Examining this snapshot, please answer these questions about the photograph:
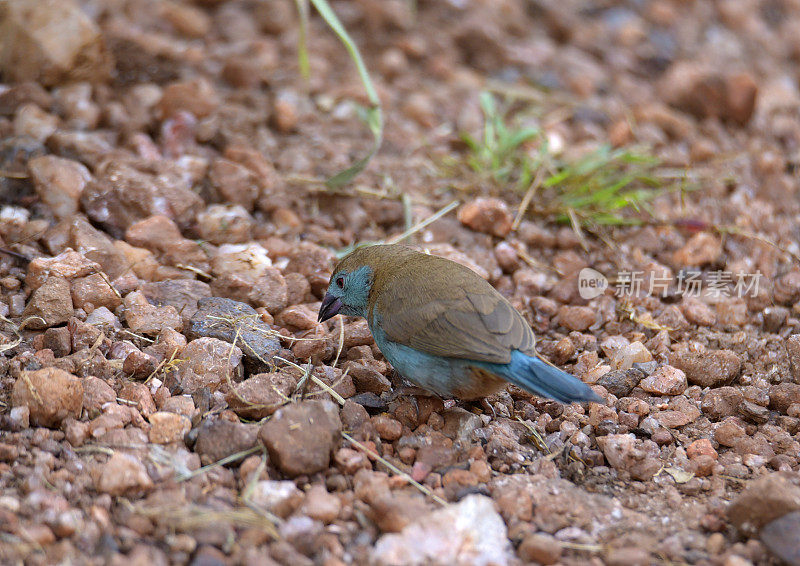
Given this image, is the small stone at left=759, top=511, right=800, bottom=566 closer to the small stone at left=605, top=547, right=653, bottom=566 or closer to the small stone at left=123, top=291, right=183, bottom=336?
the small stone at left=605, top=547, right=653, bottom=566

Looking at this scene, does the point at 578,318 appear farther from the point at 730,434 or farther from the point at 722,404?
the point at 730,434

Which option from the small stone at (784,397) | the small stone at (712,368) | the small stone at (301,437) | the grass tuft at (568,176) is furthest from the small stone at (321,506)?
the grass tuft at (568,176)

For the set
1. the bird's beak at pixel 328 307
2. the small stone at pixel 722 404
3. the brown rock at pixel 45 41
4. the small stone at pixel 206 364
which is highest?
the brown rock at pixel 45 41

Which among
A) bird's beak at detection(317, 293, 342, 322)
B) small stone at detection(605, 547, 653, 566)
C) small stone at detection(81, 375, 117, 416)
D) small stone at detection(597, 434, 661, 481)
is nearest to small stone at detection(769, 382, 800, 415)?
small stone at detection(597, 434, 661, 481)

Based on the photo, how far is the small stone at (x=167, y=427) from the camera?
283 centimetres

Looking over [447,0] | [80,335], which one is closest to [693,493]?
[80,335]

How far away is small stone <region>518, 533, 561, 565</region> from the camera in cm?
242

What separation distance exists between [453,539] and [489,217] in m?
2.25

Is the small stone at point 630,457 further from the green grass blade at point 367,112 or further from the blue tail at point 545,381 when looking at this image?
the green grass blade at point 367,112

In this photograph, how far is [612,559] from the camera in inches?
95.3

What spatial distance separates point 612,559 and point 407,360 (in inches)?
46.1

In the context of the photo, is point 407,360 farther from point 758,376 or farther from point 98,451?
point 758,376

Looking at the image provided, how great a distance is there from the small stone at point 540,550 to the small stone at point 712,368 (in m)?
1.38

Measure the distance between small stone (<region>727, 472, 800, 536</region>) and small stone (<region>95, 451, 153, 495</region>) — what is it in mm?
1902
